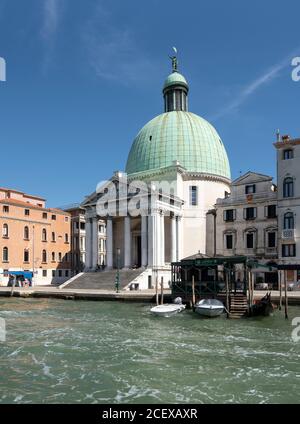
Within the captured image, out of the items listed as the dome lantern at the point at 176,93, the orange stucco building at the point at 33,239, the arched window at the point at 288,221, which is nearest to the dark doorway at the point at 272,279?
the arched window at the point at 288,221

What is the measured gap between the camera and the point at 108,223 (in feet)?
161

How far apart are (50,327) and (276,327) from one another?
11.1 meters

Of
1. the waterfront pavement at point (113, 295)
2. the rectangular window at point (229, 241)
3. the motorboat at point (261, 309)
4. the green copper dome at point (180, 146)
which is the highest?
the green copper dome at point (180, 146)

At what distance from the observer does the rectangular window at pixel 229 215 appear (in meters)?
44.0

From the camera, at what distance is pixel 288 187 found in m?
38.5

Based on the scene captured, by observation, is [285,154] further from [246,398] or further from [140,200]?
[246,398]

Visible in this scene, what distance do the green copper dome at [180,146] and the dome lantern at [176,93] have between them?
1.94 meters

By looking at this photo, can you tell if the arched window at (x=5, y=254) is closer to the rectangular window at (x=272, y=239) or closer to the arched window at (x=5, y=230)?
the arched window at (x=5, y=230)

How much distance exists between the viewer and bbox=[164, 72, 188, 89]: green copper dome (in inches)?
2212

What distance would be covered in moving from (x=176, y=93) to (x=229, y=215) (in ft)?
68.5

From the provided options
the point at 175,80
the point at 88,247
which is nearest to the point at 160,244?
the point at 88,247

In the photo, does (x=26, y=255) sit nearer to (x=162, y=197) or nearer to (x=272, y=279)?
(x=162, y=197)

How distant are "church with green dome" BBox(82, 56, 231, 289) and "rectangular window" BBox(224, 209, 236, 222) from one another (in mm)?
4357
